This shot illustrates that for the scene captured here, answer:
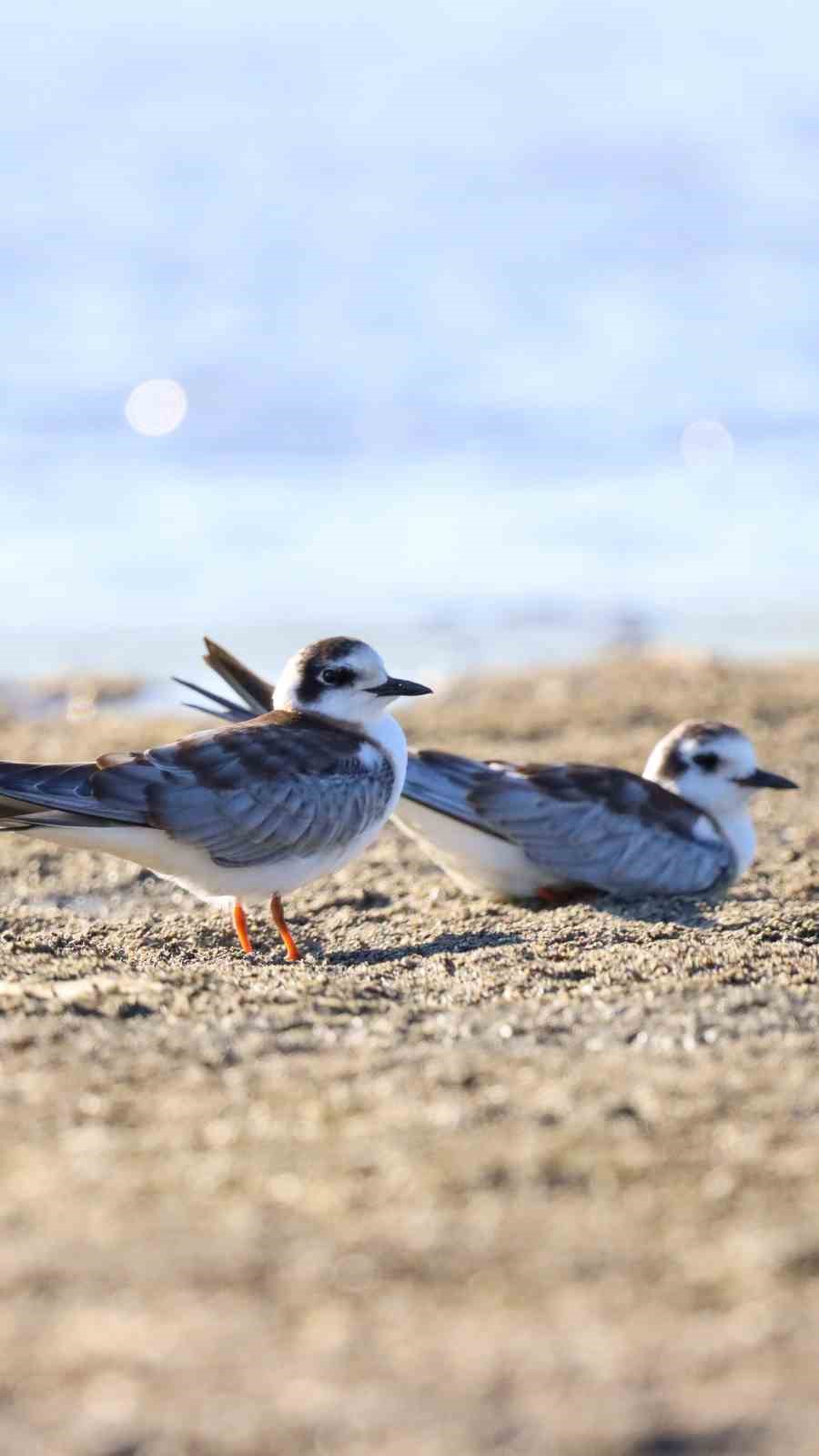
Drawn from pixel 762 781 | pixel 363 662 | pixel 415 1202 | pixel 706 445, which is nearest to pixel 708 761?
pixel 762 781

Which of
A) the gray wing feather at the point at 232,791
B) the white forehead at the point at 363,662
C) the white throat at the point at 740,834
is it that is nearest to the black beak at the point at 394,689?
the white forehead at the point at 363,662

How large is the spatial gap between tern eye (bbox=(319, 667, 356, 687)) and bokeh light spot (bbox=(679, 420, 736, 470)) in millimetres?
16571

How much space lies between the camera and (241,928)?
5.62 meters

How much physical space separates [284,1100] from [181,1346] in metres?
0.99

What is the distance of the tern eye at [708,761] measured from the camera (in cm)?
682

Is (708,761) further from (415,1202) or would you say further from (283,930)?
(415,1202)

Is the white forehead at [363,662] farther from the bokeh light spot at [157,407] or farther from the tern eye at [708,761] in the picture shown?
the bokeh light spot at [157,407]

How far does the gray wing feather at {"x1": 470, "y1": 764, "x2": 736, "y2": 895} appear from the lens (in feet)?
20.7

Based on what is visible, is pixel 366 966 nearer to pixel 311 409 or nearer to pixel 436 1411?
pixel 436 1411

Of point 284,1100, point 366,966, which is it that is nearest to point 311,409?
point 366,966

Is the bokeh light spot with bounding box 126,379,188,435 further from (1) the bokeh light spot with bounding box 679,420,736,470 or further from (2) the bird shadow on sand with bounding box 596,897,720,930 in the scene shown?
(2) the bird shadow on sand with bounding box 596,897,720,930

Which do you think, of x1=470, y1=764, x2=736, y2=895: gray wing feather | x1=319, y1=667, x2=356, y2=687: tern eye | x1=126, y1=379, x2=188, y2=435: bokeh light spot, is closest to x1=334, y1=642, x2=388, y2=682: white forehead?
x1=319, y1=667, x2=356, y2=687: tern eye

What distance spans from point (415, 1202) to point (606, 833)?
3.62m

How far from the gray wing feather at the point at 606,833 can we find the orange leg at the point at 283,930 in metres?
1.07
